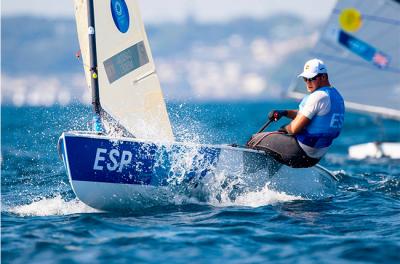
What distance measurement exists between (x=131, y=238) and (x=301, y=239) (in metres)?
1.18

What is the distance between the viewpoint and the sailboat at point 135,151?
6348 mm

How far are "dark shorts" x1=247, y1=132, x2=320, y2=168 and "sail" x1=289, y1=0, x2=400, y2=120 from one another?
5.27m

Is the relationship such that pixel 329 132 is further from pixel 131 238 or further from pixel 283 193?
pixel 131 238

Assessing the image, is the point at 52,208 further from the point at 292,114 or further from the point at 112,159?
the point at 292,114

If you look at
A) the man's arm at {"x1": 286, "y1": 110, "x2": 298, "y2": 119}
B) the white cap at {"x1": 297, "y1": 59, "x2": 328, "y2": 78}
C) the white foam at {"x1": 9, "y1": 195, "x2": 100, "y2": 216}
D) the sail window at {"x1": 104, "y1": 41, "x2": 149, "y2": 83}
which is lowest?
the white foam at {"x1": 9, "y1": 195, "x2": 100, "y2": 216}

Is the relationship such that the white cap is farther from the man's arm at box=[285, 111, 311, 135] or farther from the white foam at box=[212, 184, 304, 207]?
the white foam at box=[212, 184, 304, 207]

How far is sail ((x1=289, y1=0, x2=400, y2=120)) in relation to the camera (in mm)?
12266

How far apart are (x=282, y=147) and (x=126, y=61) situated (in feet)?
5.11

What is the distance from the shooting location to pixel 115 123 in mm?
6875

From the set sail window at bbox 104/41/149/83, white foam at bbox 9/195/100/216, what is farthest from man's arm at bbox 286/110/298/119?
white foam at bbox 9/195/100/216

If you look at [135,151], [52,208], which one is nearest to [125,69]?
[135,151]

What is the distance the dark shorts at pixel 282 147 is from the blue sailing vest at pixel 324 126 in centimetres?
9

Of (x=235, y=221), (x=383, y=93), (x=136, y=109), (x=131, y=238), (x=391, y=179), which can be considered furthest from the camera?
(x=383, y=93)

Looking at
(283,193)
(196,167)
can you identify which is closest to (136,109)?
(196,167)
